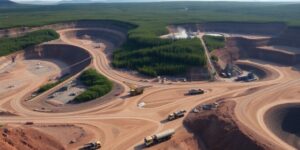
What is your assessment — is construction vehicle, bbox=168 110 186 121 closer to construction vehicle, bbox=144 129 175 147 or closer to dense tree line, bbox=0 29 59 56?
construction vehicle, bbox=144 129 175 147

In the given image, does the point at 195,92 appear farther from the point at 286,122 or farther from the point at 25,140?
the point at 25,140

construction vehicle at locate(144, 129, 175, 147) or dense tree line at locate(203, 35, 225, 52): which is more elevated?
dense tree line at locate(203, 35, 225, 52)

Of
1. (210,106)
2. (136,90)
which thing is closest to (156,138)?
(210,106)

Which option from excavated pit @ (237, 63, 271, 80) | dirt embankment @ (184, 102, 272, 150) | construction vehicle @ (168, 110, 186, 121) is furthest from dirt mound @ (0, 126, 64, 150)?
excavated pit @ (237, 63, 271, 80)

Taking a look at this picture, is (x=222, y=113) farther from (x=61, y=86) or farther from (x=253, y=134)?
(x=61, y=86)

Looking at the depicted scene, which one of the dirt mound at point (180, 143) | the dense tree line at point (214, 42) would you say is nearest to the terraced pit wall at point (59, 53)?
the dense tree line at point (214, 42)

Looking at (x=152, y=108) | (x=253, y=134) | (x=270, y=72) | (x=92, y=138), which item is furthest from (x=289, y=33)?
(x=92, y=138)

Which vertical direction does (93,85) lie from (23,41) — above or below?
below
